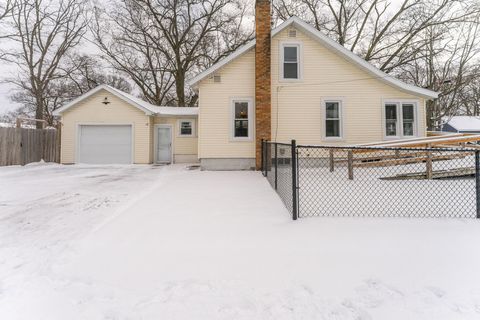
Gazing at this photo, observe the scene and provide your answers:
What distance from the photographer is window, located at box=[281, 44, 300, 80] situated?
1135 centimetres

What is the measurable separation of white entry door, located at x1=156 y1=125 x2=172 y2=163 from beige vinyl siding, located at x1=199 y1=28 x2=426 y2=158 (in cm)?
500

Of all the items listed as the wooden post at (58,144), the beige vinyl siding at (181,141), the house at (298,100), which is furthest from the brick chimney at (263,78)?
the wooden post at (58,144)

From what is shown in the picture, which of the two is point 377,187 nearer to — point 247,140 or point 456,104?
point 247,140

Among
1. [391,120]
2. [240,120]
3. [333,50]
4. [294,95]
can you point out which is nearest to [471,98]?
[391,120]

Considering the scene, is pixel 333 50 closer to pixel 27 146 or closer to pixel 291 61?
pixel 291 61

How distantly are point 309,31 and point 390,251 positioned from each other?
1027 centimetres

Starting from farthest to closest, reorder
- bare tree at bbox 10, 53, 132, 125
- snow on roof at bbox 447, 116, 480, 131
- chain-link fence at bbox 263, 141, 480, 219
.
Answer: snow on roof at bbox 447, 116, 480, 131 → bare tree at bbox 10, 53, 132, 125 → chain-link fence at bbox 263, 141, 480, 219

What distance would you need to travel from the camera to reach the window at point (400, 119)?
11555 mm

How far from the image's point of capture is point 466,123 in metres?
33.7

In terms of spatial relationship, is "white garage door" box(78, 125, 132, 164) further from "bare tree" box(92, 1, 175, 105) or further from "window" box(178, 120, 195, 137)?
"bare tree" box(92, 1, 175, 105)

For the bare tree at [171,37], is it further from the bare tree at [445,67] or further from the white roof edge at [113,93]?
the bare tree at [445,67]

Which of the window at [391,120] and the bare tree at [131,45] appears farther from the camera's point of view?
the bare tree at [131,45]

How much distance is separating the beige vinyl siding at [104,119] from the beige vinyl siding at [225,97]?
496 cm


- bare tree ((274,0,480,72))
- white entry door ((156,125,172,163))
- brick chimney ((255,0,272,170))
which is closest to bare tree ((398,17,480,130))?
bare tree ((274,0,480,72))
